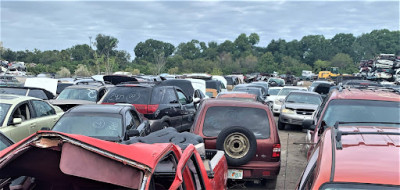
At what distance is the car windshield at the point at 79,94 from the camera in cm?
1514

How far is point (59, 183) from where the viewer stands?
4.32m

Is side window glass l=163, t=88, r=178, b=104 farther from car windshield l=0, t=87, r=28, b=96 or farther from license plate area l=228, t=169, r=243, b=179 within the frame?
license plate area l=228, t=169, r=243, b=179

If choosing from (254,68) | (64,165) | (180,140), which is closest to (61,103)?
(180,140)

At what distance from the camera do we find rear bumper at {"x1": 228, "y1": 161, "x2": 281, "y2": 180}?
24.9ft

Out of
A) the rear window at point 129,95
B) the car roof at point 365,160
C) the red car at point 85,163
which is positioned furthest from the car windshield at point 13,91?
the car roof at point 365,160

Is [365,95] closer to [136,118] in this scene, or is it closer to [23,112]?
[136,118]

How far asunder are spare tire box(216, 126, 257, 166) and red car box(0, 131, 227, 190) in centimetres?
304

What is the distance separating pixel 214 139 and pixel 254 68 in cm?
8995

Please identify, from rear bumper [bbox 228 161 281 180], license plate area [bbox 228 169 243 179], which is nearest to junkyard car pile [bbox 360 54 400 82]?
rear bumper [bbox 228 161 281 180]

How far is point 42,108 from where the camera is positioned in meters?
10.8

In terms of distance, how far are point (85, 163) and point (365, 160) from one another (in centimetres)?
211

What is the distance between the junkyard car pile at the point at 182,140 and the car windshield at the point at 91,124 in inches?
0.7

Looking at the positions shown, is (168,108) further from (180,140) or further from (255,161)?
(180,140)

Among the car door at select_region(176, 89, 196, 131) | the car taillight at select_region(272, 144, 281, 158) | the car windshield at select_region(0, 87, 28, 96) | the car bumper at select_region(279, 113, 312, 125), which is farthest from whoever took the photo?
the car bumper at select_region(279, 113, 312, 125)
